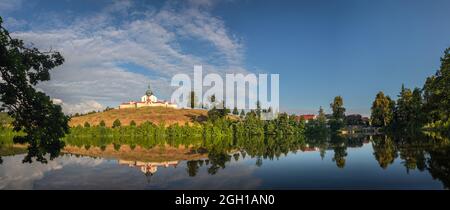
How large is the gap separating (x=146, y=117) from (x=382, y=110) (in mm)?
98019

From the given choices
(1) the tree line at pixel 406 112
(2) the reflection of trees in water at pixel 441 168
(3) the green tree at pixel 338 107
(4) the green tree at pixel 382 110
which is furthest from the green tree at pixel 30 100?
(3) the green tree at pixel 338 107

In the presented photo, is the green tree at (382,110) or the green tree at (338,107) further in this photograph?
the green tree at (338,107)

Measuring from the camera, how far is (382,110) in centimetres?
12975

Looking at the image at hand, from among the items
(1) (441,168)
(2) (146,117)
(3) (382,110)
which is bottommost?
(1) (441,168)

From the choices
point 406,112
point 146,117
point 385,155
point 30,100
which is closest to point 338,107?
point 406,112

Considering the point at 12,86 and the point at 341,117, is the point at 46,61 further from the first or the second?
the point at 341,117

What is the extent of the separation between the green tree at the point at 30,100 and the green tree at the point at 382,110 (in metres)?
129

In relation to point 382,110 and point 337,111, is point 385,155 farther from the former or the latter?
point 337,111

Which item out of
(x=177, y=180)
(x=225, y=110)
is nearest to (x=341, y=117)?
(x=225, y=110)

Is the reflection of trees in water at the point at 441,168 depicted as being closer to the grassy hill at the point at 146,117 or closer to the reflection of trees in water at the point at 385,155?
the reflection of trees in water at the point at 385,155

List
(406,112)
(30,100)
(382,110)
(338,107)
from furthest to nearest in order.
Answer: (338,107) < (382,110) < (406,112) < (30,100)

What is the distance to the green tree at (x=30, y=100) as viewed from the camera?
13.1m
